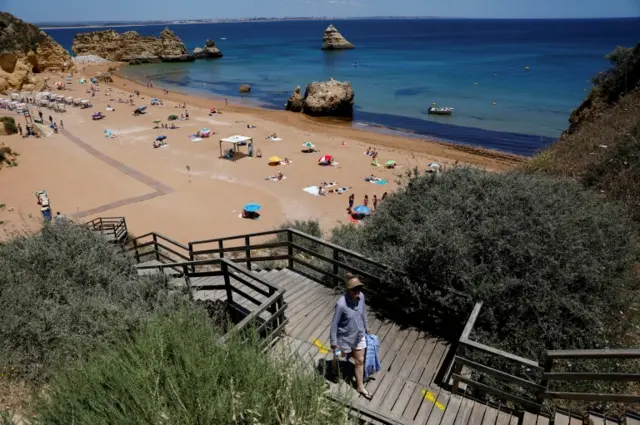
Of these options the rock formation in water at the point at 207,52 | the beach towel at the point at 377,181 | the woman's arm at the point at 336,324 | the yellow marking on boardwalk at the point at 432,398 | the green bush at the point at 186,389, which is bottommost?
the beach towel at the point at 377,181

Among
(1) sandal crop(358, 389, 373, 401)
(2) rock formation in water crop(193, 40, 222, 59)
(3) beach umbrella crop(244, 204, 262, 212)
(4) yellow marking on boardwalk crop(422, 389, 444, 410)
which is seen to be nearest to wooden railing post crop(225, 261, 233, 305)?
(1) sandal crop(358, 389, 373, 401)

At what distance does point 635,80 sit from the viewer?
17.1 meters

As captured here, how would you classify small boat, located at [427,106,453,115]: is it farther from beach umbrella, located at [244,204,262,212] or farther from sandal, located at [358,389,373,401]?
sandal, located at [358,389,373,401]

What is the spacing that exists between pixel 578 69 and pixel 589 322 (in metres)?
81.6

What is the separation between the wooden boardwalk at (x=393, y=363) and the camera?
15.7 ft

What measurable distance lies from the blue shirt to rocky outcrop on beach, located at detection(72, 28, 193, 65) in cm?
10529

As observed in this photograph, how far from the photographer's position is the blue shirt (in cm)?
490

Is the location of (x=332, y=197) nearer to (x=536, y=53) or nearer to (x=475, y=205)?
(x=475, y=205)

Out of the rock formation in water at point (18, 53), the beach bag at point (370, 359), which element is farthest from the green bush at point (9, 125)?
the beach bag at point (370, 359)

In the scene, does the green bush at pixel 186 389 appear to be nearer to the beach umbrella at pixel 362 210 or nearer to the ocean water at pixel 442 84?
the beach umbrella at pixel 362 210

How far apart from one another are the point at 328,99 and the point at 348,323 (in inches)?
1614

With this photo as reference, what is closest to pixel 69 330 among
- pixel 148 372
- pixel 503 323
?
pixel 148 372

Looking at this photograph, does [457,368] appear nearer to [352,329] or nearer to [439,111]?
[352,329]

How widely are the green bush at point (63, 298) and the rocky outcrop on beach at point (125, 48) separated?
100 metres
